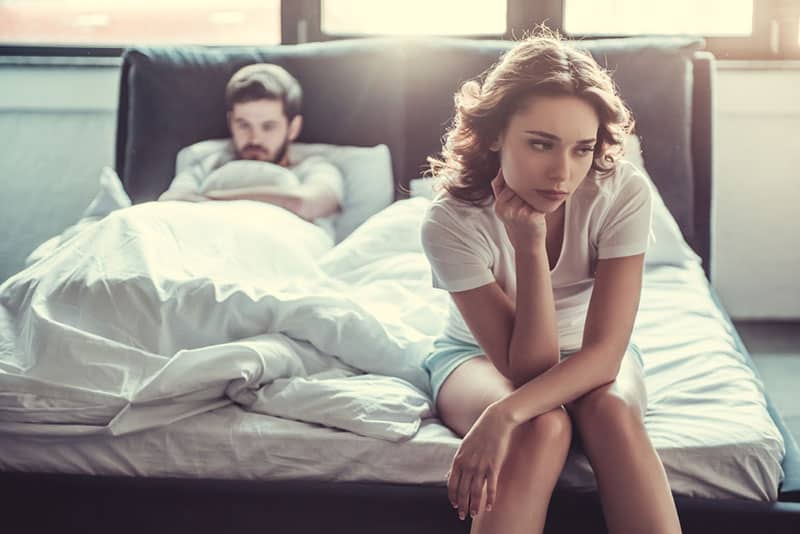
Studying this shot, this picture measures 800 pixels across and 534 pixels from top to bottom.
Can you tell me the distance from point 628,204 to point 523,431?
0.40 meters

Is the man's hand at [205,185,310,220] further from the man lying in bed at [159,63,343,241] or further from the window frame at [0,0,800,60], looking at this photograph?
the window frame at [0,0,800,60]

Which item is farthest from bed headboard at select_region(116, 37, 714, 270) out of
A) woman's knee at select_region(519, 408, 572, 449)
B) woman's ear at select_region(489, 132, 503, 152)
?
woman's knee at select_region(519, 408, 572, 449)

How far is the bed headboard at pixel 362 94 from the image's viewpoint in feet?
8.48

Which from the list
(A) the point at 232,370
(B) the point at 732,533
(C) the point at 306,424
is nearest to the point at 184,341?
(A) the point at 232,370

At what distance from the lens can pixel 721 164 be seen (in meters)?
3.08

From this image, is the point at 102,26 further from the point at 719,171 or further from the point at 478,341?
the point at 478,341

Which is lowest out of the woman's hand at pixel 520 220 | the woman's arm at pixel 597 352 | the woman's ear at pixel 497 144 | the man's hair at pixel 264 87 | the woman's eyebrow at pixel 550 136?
the woman's arm at pixel 597 352

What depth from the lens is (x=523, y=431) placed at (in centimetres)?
132

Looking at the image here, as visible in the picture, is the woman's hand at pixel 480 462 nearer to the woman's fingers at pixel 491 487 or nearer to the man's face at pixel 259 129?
the woman's fingers at pixel 491 487

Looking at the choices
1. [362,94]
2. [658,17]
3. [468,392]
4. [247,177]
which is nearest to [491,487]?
[468,392]

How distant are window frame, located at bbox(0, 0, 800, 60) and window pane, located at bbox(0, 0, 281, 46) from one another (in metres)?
0.23

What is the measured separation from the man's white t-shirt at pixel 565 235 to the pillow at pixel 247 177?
3.00 ft

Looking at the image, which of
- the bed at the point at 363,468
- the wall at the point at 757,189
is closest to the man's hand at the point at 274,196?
the bed at the point at 363,468

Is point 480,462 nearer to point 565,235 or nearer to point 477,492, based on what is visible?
point 477,492
